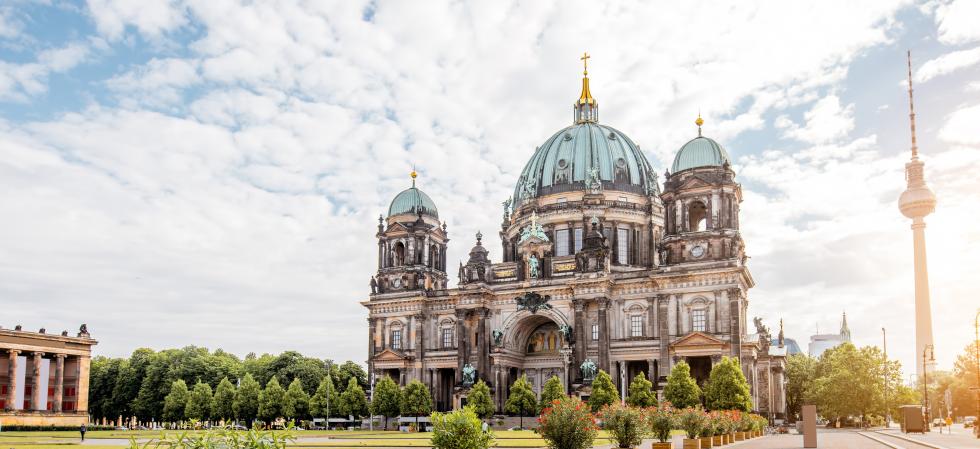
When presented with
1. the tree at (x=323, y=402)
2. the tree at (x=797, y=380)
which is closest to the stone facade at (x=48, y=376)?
the tree at (x=323, y=402)

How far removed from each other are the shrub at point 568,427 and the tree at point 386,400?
6141 centimetres

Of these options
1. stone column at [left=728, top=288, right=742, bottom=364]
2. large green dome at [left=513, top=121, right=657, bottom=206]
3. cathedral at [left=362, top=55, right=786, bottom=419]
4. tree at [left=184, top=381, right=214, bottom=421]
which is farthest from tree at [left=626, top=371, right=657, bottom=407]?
tree at [left=184, top=381, right=214, bottom=421]

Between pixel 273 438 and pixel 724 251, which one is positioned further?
pixel 724 251

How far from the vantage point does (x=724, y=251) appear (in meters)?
83.8

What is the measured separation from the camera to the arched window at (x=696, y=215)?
87.9m

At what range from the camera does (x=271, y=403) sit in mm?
96875

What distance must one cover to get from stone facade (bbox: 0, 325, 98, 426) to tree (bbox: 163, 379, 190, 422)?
10.4 meters

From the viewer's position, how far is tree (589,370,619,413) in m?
78.4

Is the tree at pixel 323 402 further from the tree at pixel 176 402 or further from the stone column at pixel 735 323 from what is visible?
the stone column at pixel 735 323

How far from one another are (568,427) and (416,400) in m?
61.1

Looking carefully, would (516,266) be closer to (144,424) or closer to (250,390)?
(250,390)

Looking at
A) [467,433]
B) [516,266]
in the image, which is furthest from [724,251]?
[467,433]

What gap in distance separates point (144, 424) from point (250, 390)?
119 ft

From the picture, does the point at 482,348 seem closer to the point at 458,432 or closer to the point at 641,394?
the point at 641,394
